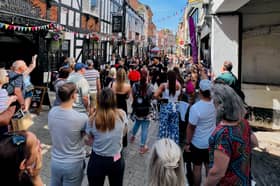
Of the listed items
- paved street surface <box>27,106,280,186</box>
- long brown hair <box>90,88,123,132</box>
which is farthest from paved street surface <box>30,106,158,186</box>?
long brown hair <box>90,88,123,132</box>

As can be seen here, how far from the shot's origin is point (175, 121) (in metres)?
4.44

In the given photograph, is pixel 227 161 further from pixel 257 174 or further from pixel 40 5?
pixel 40 5

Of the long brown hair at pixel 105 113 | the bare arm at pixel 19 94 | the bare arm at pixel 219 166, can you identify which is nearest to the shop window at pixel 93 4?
the bare arm at pixel 19 94

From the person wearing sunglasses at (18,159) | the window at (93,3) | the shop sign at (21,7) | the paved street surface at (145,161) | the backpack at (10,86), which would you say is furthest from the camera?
the window at (93,3)

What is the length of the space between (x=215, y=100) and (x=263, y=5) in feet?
22.4

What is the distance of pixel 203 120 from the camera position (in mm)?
3236

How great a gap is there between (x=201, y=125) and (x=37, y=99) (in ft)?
19.4

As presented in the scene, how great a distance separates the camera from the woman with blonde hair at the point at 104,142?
267cm

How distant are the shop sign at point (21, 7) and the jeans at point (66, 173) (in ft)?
21.3

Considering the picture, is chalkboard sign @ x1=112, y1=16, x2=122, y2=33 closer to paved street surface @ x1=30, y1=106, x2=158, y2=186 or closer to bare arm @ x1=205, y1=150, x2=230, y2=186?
paved street surface @ x1=30, y1=106, x2=158, y2=186

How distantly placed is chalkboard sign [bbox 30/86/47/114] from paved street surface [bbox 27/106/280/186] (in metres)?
0.69

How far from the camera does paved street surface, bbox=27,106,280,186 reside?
4257 mm

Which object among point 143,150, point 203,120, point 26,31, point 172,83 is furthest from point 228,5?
point 26,31

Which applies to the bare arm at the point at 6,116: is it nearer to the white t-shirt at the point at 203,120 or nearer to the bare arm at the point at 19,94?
the bare arm at the point at 19,94
